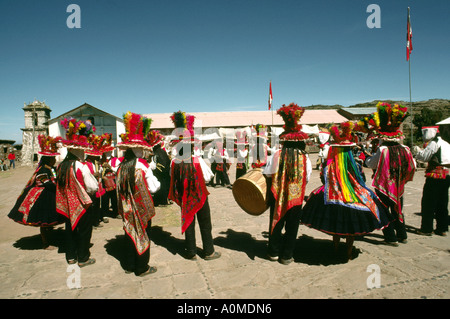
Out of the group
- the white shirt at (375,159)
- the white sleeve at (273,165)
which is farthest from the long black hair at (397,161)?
the white sleeve at (273,165)

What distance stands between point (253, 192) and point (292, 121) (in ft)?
3.78

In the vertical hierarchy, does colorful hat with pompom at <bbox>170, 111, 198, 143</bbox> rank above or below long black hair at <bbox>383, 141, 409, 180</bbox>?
above

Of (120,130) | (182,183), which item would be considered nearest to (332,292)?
(182,183)

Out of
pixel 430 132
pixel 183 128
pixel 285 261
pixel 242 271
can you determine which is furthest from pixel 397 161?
pixel 183 128

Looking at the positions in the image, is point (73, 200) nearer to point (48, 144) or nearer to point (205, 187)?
point (48, 144)

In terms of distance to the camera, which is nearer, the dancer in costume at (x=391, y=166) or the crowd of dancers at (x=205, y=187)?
the crowd of dancers at (x=205, y=187)

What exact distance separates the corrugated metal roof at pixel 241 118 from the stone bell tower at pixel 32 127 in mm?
15214

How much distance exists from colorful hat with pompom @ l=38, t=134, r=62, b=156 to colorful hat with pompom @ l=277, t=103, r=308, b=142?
3.72 meters

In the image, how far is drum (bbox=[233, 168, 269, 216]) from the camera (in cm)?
370

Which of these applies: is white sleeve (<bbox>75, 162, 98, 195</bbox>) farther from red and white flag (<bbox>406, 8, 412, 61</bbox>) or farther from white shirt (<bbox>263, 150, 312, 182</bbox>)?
red and white flag (<bbox>406, 8, 412, 61</bbox>)

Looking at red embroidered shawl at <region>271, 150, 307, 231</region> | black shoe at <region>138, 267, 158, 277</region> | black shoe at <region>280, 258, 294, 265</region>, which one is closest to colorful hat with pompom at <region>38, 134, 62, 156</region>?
black shoe at <region>138, 267, 158, 277</region>

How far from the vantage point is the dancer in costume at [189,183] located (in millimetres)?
3865

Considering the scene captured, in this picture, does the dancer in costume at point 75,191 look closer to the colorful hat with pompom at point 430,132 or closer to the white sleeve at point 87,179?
the white sleeve at point 87,179
